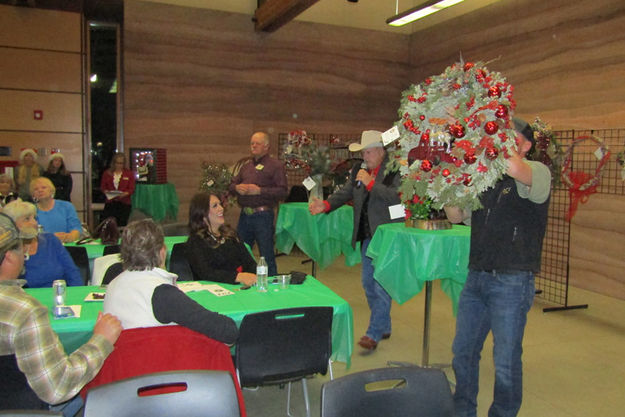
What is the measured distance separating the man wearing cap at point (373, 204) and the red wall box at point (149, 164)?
445 centimetres

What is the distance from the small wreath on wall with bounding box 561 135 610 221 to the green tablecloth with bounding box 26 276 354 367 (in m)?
3.85

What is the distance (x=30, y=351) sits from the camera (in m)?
1.59

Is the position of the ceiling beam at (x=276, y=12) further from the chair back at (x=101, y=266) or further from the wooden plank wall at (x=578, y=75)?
the chair back at (x=101, y=266)

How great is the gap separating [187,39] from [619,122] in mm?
6102

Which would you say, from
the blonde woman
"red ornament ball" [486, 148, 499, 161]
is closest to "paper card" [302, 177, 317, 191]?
"red ornament ball" [486, 148, 499, 161]

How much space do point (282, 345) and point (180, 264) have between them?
1360 millimetres

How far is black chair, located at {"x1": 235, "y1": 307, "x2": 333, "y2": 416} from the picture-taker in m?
2.44

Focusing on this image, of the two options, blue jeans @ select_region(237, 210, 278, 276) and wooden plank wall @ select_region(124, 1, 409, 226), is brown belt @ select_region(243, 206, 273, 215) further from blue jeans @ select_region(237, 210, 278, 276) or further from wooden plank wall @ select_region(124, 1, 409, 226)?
wooden plank wall @ select_region(124, 1, 409, 226)

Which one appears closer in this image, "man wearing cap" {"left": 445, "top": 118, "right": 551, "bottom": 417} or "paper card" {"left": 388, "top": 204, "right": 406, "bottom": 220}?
"man wearing cap" {"left": 445, "top": 118, "right": 551, "bottom": 417}

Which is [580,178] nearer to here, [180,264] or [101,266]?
[180,264]

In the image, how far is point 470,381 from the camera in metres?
2.71

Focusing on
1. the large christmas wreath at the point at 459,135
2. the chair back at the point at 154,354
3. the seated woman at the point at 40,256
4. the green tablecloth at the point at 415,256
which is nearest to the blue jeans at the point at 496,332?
the large christmas wreath at the point at 459,135

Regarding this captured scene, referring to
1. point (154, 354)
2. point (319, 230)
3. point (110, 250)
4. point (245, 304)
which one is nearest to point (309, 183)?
point (319, 230)

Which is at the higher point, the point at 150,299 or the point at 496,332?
the point at 150,299
